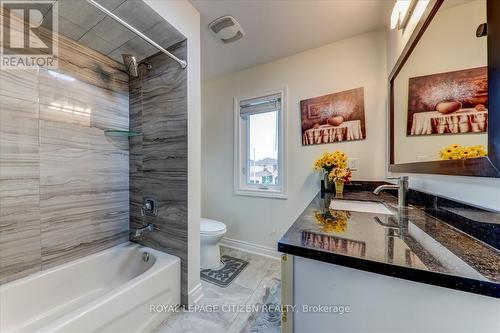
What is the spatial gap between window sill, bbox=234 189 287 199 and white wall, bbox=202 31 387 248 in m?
0.06

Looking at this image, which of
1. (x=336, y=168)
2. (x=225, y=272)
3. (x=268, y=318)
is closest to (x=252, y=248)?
(x=225, y=272)

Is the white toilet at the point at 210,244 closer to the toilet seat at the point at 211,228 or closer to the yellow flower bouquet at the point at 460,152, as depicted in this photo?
the toilet seat at the point at 211,228

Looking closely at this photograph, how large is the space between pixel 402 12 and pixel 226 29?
131 centimetres

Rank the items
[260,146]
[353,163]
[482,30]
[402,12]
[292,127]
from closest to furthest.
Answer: [482,30] < [402,12] < [353,163] < [292,127] < [260,146]

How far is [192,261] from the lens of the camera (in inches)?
57.1

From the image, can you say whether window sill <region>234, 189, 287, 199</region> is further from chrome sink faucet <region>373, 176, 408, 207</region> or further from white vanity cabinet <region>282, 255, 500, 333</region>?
white vanity cabinet <region>282, 255, 500, 333</region>

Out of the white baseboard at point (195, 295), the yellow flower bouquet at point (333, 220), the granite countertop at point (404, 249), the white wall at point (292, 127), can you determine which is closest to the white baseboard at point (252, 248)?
the white wall at point (292, 127)

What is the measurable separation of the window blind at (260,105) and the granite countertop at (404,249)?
5.53 feet

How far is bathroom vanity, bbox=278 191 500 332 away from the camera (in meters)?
0.44

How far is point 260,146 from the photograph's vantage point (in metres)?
2.40

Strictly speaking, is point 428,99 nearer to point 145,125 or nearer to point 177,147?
point 177,147

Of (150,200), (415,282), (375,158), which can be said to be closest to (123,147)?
(150,200)

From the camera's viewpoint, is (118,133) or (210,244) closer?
(118,133)

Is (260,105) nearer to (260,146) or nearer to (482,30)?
(260,146)
